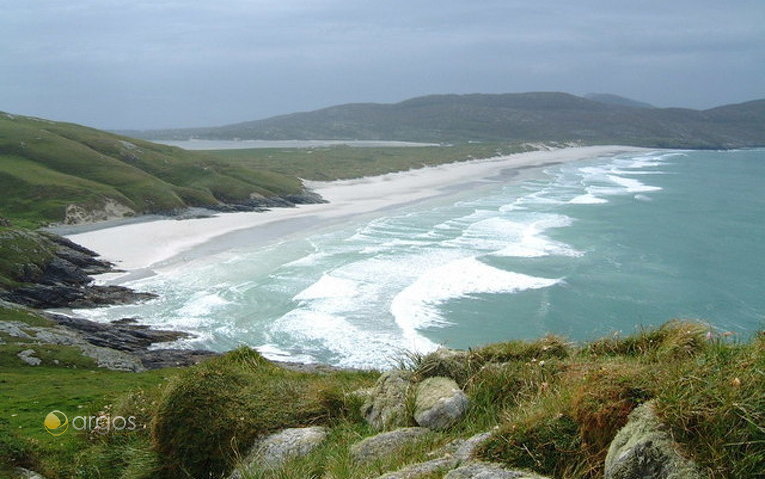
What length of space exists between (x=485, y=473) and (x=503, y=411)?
6.03 ft

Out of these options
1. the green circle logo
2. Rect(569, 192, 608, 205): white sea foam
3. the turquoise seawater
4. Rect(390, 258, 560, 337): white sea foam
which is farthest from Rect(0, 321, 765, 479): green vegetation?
Rect(569, 192, 608, 205): white sea foam

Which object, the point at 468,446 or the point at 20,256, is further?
the point at 20,256

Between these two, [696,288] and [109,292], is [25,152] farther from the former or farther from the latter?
[696,288]

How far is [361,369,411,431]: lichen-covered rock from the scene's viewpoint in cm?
834

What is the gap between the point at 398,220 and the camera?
6384 centimetres

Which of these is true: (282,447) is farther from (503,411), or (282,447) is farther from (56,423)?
(56,423)

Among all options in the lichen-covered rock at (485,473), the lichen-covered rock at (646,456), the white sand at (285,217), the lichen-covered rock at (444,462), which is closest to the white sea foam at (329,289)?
the white sand at (285,217)

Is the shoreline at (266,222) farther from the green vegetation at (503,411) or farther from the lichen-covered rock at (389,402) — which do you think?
the lichen-covered rock at (389,402)

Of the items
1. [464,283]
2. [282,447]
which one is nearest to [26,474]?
[282,447]

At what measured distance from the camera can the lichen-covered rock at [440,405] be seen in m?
7.75

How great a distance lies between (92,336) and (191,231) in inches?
1191

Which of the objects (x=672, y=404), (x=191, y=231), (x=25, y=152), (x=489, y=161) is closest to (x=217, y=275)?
(x=191, y=231)

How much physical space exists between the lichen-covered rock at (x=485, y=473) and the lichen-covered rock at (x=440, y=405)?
Result: 1911mm

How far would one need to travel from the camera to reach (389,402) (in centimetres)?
870
